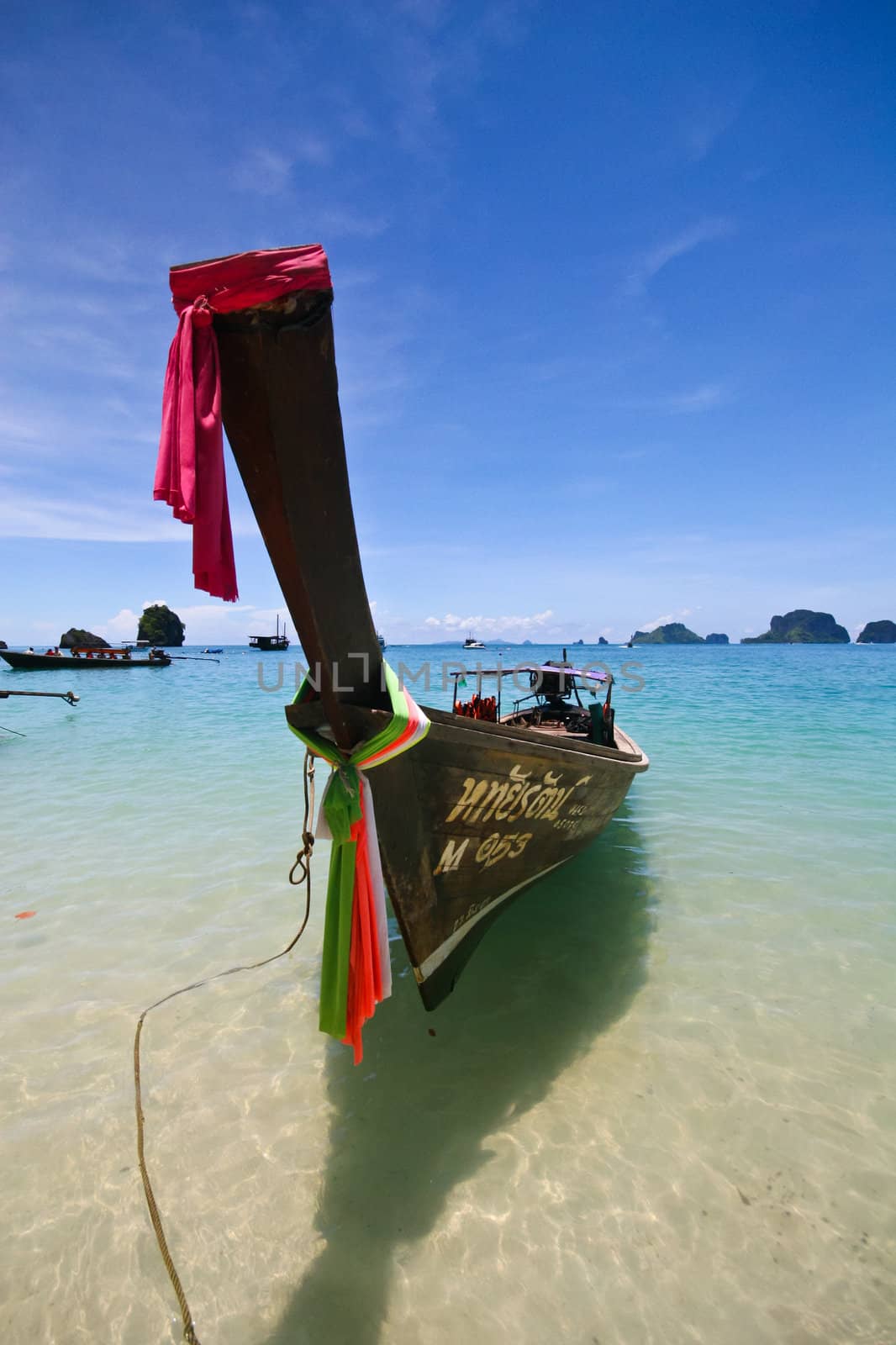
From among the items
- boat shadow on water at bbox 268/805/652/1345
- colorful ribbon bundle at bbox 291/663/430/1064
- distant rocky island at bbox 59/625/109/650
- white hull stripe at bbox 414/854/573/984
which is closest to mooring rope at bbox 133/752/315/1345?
colorful ribbon bundle at bbox 291/663/430/1064

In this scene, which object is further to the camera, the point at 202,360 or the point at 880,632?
the point at 880,632

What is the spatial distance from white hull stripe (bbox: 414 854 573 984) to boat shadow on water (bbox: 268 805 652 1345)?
507 mm

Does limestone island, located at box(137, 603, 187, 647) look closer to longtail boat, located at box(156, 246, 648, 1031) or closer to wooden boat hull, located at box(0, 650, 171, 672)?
wooden boat hull, located at box(0, 650, 171, 672)

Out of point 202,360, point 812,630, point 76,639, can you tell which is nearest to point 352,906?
point 202,360

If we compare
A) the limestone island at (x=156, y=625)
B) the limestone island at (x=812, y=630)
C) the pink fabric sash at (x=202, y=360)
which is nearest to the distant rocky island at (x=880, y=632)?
the limestone island at (x=812, y=630)

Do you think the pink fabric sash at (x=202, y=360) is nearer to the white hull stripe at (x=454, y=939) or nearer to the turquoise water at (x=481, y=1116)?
the white hull stripe at (x=454, y=939)

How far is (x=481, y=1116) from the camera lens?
10.7 ft

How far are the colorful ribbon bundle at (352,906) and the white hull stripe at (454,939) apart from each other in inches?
28.6

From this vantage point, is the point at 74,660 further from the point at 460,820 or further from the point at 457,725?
the point at 457,725

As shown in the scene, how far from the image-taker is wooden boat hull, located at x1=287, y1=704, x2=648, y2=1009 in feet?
10.2

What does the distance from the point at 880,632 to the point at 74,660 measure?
209 metres

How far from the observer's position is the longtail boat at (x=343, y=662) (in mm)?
1937

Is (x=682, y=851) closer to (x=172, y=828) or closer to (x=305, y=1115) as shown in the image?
(x=305, y=1115)

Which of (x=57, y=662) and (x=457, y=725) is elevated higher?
(x=457, y=725)
